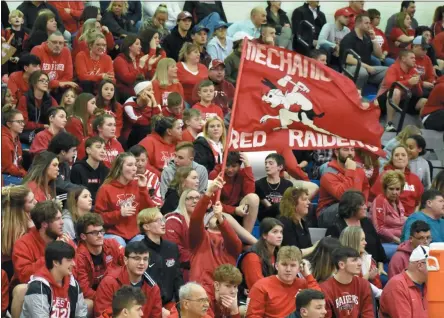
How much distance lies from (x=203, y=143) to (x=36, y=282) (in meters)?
4.00

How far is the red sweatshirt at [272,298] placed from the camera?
469 inches

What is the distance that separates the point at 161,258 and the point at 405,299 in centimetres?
199

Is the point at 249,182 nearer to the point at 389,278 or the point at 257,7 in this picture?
the point at 389,278

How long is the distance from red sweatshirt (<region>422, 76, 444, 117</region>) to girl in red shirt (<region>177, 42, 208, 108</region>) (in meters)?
2.61

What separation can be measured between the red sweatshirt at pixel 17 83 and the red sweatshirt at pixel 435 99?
15.4 ft

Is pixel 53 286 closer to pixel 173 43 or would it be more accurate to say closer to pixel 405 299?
pixel 405 299

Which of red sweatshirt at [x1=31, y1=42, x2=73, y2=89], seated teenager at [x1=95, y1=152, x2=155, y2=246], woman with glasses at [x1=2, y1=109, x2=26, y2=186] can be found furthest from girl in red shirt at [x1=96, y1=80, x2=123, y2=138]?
seated teenager at [x1=95, y1=152, x2=155, y2=246]

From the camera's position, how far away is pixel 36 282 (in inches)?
428

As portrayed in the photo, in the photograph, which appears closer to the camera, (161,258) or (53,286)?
(53,286)

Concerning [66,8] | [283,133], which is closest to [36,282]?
[283,133]

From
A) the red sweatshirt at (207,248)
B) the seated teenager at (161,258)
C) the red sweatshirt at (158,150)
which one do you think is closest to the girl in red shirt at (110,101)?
the red sweatshirt at (158,150)

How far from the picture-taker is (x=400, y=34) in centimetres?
2025

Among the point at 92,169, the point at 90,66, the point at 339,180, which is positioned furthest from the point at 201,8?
the point at 92,169

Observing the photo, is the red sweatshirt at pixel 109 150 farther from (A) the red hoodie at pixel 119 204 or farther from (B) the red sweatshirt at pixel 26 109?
(A) the red hoodie at pixel 119 204
